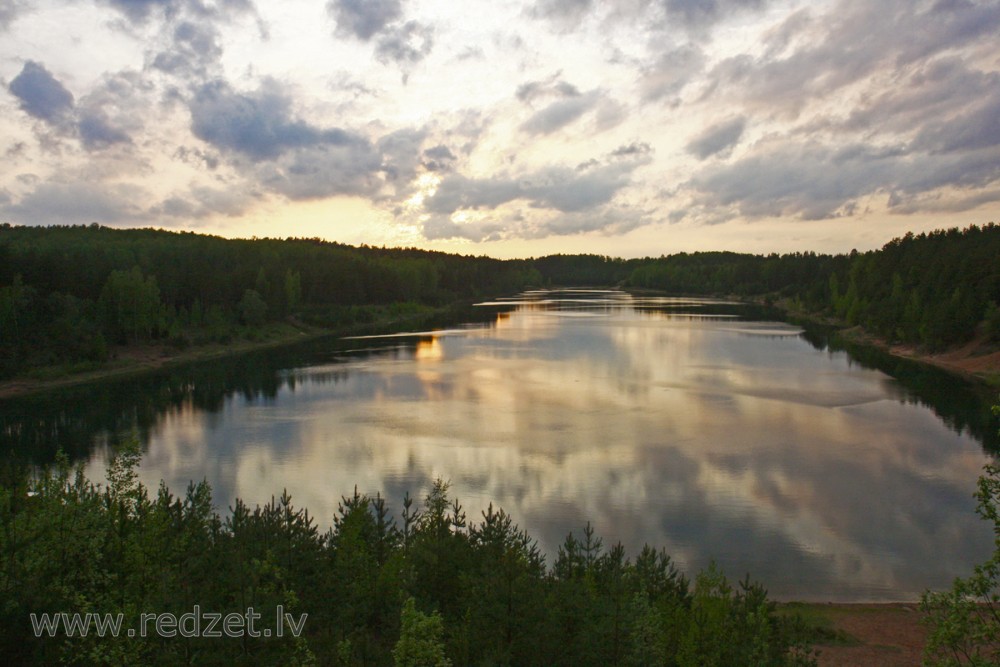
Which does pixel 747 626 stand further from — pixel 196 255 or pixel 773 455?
pixel 196 255

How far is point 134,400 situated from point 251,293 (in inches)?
1341

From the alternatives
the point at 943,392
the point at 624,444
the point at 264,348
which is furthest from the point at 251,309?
the point at 943,392

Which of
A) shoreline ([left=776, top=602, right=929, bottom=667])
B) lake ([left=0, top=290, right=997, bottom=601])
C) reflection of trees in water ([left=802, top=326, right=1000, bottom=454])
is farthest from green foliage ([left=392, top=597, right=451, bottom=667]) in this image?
reflection of trees in water ([left=802, top=326, right=1000, bottom=454])

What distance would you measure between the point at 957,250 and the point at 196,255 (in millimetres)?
86869

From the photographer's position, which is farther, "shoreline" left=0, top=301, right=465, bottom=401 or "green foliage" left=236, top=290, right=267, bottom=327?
"green foliage" left=236, top=290, right=267, bottom=327

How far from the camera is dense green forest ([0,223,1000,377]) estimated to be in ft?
173

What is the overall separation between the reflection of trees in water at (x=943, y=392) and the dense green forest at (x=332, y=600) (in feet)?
90.3

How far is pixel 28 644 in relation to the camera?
350 inches

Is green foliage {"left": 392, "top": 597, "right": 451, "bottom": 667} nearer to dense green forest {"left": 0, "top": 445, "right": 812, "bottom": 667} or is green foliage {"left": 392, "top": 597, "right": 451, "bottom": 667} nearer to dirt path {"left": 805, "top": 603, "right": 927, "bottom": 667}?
dense green forest {"left": 0, "top": 445, "right": 812, "bottom": 667}

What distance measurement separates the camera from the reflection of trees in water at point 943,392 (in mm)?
35656

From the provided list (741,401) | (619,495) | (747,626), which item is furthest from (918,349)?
(747,626)

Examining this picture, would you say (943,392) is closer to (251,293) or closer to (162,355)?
(162,355)

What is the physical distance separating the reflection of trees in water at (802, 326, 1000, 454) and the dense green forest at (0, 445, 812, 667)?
27.5 meters

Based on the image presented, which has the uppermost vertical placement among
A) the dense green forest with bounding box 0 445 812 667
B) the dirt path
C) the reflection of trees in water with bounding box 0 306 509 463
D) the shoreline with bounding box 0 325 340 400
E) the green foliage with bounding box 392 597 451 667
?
the green foliage with bounding box 392 597 451 667
